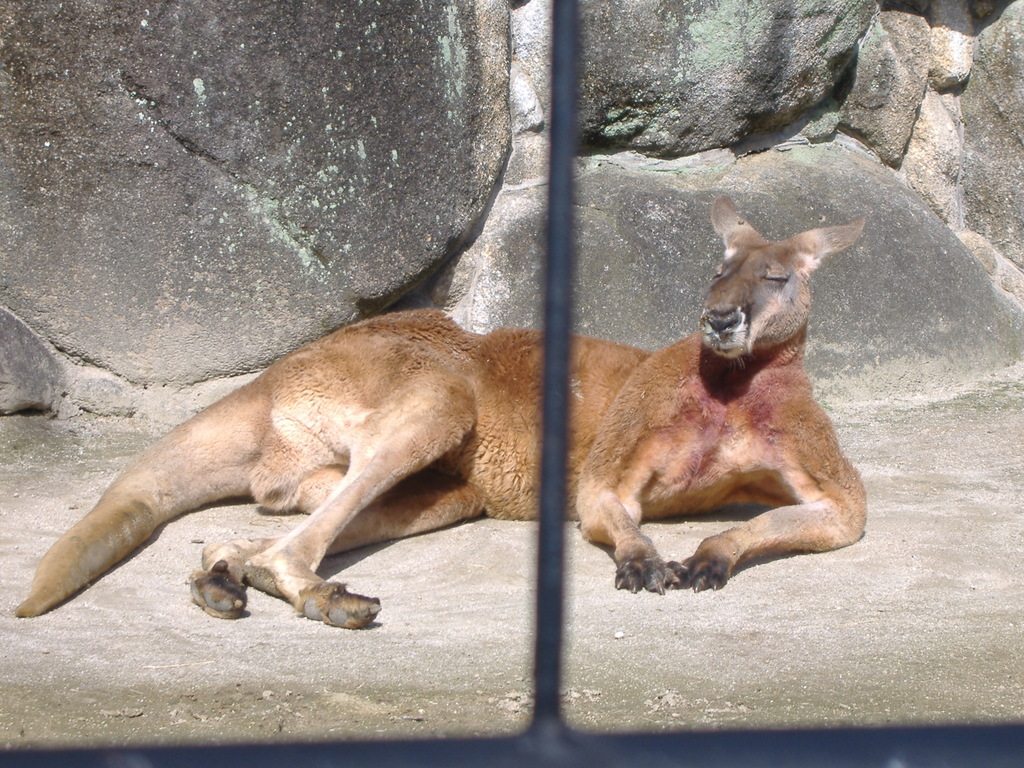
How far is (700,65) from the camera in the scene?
22.2 ft

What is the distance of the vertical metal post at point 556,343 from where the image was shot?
3.84 feet

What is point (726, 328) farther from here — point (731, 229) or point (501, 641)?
point (501, 641)

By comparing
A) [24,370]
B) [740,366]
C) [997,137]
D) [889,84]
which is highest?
[889,84]

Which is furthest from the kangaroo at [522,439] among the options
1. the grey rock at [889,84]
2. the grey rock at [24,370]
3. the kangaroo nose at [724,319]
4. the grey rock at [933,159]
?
the grey rock at [933,159]

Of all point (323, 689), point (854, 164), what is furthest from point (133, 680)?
point (854, 164)

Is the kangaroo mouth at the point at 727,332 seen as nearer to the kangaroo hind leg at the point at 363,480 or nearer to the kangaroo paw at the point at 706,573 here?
the kangaroo paw at the point at 706,573

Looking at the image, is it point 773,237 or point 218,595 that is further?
point 773,237

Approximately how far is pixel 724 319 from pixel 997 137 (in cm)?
484

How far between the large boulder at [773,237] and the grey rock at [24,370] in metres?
2.04

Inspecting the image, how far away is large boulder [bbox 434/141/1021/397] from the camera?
6188mm

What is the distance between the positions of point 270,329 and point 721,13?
3.30 metres

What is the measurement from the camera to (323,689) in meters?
2.71

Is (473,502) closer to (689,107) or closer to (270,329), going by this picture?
(270,329)

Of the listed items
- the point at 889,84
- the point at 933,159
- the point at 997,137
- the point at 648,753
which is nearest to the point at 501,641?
the point at 648,753
